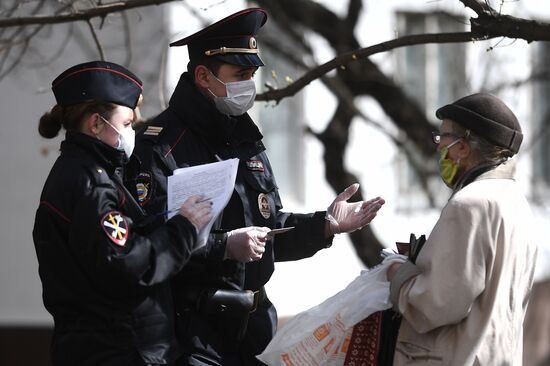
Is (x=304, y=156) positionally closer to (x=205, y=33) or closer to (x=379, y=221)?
(x=379, y=221)

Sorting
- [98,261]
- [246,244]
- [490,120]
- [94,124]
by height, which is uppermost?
[94,124]

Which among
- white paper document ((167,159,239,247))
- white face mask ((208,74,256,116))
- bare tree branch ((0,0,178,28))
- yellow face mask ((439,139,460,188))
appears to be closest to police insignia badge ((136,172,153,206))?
white paper document ((167,159,239,247))

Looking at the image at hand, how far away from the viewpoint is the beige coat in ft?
11.2

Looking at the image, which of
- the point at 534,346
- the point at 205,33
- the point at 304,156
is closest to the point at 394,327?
the point at 205,33

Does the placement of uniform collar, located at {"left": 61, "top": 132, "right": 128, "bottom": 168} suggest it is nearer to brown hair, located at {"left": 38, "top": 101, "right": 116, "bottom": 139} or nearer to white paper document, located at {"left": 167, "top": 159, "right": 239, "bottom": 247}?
brown hair, located at {"left": 38, "top": 101, "right": 116, "bottom": 139}

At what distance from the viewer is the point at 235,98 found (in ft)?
12.9

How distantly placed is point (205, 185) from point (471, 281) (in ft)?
3.12

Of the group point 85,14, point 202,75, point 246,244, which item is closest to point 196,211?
point 246,244

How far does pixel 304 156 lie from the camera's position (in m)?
9.21

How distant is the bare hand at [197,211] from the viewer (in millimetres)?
3363

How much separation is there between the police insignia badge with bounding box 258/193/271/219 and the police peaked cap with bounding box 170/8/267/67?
1.67 ft

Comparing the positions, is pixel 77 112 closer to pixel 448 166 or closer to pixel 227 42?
pixel 227 42

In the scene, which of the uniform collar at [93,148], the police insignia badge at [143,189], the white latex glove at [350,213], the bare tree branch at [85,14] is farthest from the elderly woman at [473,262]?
the bare tree branch at [85,14]

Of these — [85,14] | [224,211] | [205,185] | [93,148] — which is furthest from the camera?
[85,14]
